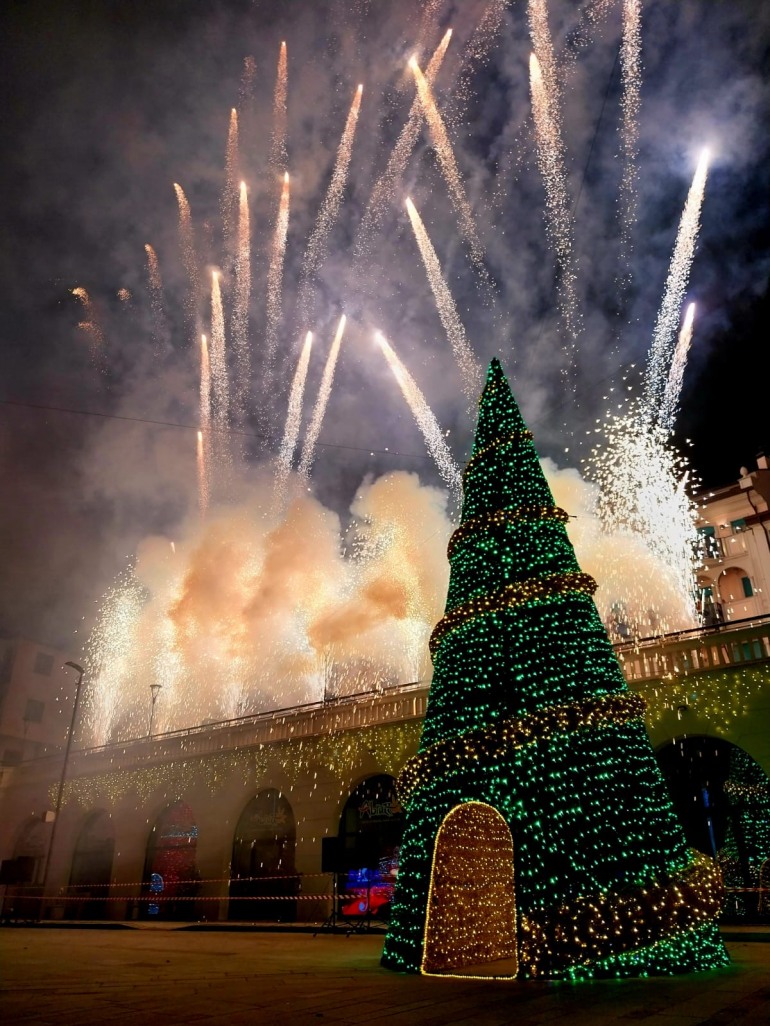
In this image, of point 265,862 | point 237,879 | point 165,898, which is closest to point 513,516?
point 265,862

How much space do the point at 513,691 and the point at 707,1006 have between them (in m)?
3.22

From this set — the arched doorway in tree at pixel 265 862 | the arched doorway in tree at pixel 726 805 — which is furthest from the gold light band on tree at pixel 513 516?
the arched doorway in tree at pixel 265 862

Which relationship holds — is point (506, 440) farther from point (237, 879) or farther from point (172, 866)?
point (172, 866)

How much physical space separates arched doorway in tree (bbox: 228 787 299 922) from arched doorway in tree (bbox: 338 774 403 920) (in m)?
1.70

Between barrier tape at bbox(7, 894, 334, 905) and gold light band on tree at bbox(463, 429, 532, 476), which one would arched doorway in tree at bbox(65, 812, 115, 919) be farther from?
gold light band on tree at bbox(463, 429, 532, 476)

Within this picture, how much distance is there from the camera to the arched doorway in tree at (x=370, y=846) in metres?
17.6

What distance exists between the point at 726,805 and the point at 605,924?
1000 centimetres

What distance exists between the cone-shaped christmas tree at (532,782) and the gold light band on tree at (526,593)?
0.06ft

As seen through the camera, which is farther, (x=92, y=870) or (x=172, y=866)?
(x=92, y=870)

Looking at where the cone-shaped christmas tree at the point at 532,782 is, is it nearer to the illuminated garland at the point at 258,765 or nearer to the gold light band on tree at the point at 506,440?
the gold light band on tree at the point at 506,440

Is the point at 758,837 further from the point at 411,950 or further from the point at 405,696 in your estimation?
the point at 411,950

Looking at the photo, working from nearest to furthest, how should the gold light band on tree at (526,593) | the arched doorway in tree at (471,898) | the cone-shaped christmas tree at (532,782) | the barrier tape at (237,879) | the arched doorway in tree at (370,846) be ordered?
1. the cone-shaped christmas tree at (532,782)
2. the arched doorway in tree at (471,898)
3. the gold light band on tree at (526,593)
4. the arched doorway in tree at (370,846)
5. the barrier tape at (237,879)

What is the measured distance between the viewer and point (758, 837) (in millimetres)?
13695

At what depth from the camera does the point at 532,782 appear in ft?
22.7
